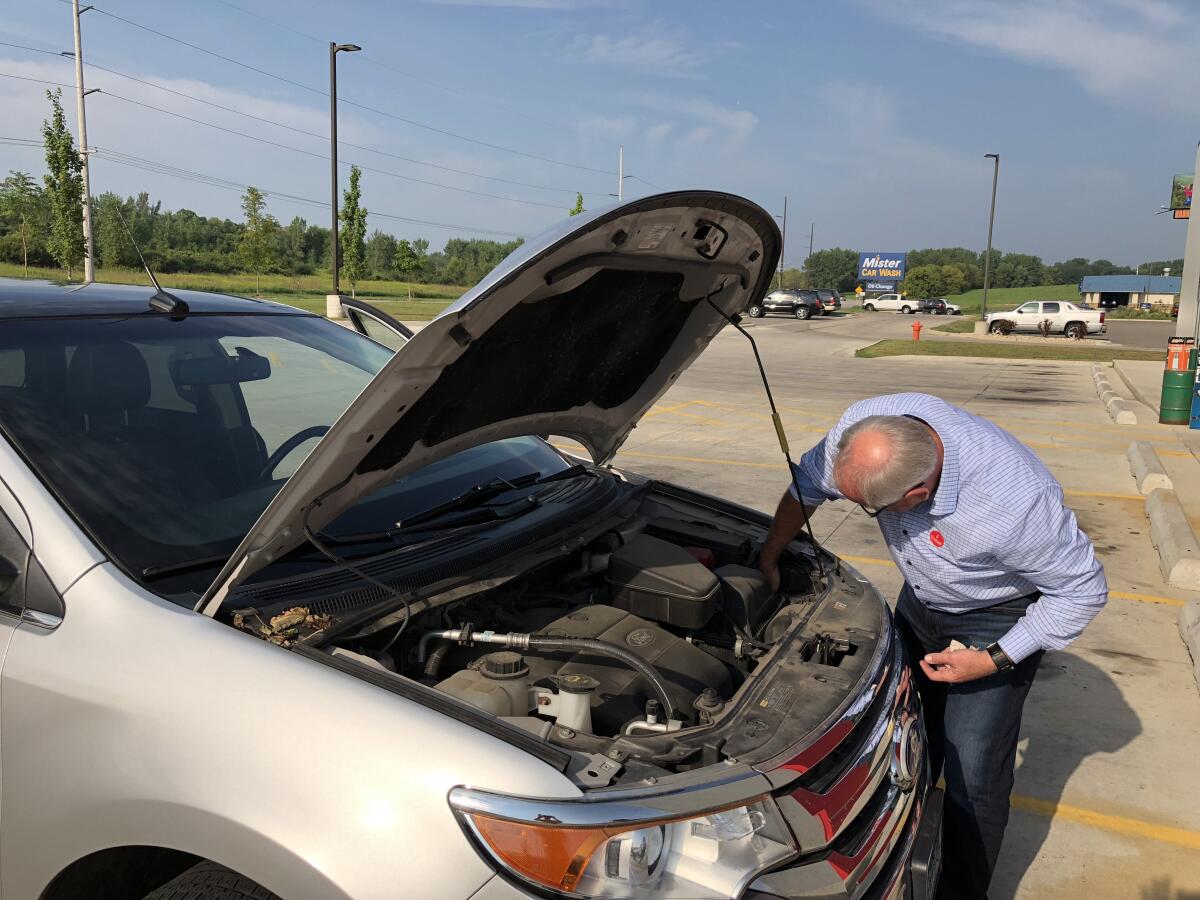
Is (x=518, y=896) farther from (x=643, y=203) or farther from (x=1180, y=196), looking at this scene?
(x=1180, y=196)

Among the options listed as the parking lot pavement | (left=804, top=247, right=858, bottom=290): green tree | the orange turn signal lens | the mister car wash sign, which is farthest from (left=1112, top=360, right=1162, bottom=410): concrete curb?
(left=804, top=247, right=858, bottom=290): green tree

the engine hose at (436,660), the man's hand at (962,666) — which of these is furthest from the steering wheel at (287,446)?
the man's hand at (962,666)

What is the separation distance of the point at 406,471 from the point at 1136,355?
2891 cm

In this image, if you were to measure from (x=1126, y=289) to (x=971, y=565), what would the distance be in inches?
4037

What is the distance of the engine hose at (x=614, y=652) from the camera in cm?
208

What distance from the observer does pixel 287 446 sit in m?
2.90

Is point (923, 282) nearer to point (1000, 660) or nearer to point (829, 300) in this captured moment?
point (829, 300)

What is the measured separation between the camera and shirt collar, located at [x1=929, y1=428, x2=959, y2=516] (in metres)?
2.51

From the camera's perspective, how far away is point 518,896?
1.54 m

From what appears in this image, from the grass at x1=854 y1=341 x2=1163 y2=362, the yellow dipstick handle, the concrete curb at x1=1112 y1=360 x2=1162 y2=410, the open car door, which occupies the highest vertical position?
the open car door

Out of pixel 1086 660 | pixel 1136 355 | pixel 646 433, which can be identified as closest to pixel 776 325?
pixel 1136 355

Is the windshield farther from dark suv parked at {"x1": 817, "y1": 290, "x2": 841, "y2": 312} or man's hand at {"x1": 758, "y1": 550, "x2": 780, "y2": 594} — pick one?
dark suv parked at {"x1": 817, "y1": 290, "x2": 841, "y2": 312}

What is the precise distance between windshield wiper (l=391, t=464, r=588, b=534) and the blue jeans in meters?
1.41

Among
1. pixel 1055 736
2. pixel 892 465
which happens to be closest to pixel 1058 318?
pixel 1055 736
